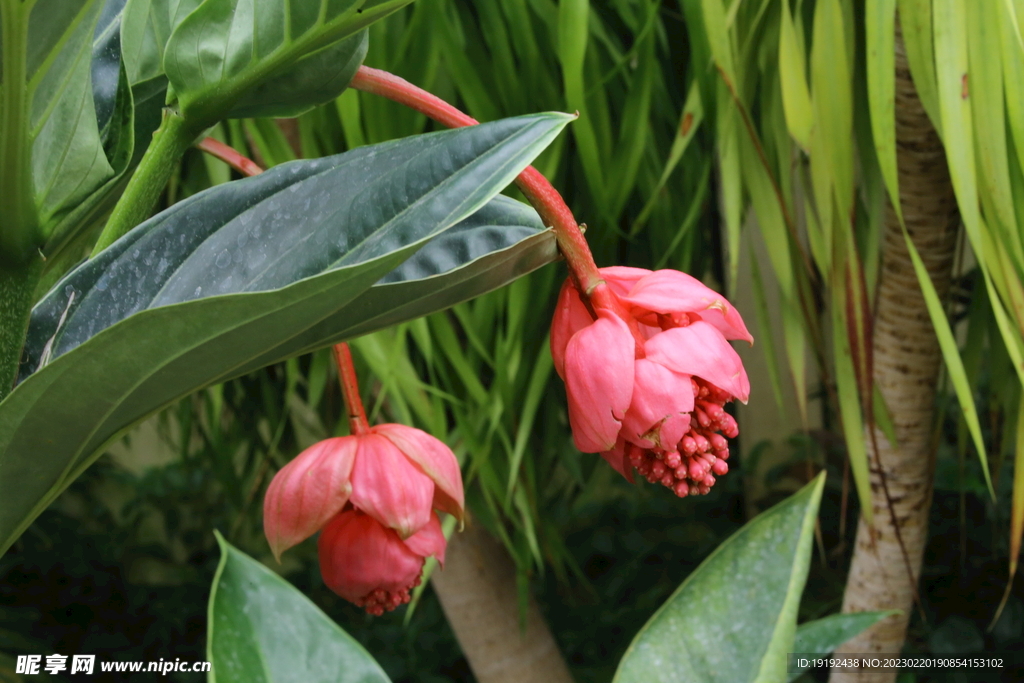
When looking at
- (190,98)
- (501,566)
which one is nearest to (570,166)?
(501,566)

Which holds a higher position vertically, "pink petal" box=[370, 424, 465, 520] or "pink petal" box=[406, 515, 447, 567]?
"pink petal" box=[370, 424, 465, 520]

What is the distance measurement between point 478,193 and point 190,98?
8cm

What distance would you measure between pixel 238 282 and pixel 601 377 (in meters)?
0.10

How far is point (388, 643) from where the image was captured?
1518 millimetres

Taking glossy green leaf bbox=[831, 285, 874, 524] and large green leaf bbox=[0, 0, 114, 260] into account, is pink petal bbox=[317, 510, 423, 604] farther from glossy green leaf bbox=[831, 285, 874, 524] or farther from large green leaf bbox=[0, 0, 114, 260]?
glossy green leaf bbox=[831, 285, 874, 524]

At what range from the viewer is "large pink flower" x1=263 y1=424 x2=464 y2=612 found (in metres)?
0.29

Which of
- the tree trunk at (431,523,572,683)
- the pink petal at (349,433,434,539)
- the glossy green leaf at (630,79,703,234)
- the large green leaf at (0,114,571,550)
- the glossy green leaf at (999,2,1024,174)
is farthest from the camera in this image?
the tree trunk at (431,523,572,683)

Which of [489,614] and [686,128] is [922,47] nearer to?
[686,128]

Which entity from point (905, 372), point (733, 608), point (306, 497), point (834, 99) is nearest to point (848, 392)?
point (905, 372)

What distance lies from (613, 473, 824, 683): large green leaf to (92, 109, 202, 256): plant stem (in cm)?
22

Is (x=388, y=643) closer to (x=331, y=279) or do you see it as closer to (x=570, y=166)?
(x=570, y=166)

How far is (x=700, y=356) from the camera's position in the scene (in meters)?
0.21

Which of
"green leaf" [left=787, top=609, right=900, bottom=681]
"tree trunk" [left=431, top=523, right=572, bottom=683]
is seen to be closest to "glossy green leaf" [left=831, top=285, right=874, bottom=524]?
"green leaf" [left=787, top=609, right=900, bottom=681]

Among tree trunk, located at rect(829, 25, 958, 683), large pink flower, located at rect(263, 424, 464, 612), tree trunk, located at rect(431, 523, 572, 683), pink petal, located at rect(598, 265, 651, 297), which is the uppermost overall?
pink petal, located at rect(598, 265, 651, 297)
